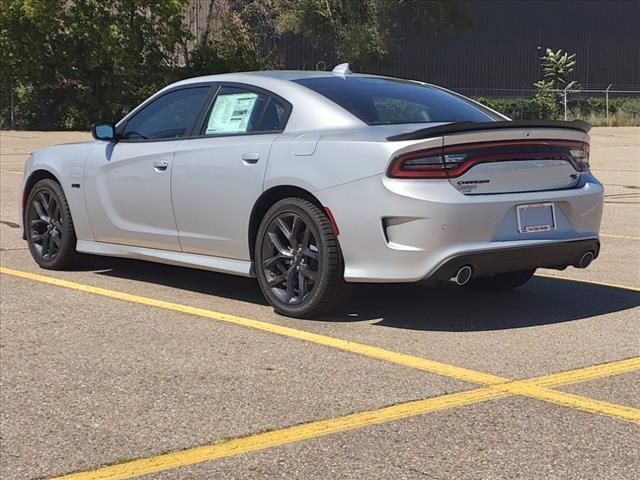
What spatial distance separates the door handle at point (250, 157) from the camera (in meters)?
6.56

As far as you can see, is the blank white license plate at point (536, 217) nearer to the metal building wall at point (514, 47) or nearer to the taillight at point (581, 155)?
the taillight at point (581, 155)

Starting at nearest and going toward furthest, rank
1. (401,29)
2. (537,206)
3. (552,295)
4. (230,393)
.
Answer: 1. (230,393)
2. (537,206)
3. (552,295)
4. (401,29)

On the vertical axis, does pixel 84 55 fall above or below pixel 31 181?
above

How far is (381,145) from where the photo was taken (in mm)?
5906

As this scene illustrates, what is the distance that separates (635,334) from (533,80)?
5361 cm

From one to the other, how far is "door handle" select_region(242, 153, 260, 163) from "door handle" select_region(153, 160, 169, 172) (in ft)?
2.66

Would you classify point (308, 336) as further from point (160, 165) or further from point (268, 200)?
point (160, 165)

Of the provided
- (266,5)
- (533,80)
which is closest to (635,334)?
(266,5)

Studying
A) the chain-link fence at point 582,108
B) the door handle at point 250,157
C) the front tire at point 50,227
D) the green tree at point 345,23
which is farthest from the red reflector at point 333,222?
the green tree at point 345,23

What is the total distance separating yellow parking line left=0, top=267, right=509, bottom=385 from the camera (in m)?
5.08

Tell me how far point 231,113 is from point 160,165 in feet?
2.12

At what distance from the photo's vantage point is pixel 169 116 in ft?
24.8

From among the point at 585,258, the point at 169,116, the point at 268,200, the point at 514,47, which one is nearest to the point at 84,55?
the point at 514,47

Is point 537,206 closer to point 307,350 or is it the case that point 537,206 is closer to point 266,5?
point 307,350
